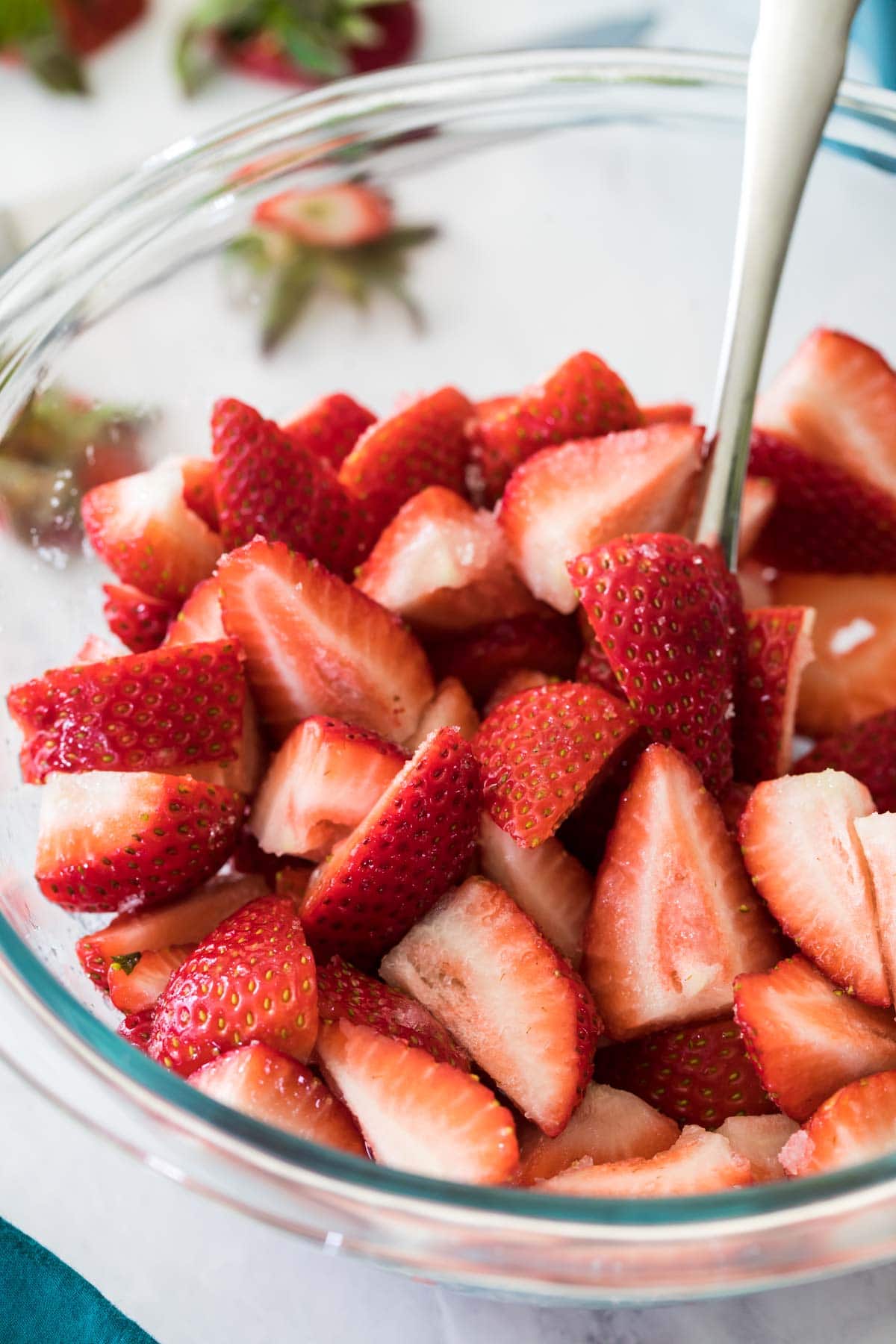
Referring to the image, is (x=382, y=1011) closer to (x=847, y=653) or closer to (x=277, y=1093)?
(x=277, y=1093)

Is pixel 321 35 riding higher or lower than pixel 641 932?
higher

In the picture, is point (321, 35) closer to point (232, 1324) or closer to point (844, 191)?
point (844, 191)

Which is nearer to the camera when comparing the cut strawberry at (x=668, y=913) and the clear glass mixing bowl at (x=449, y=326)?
the clear glass mixing bowl at (x=449, y=326)

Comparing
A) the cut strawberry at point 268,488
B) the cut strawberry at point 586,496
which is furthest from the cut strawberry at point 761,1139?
the cut strawberry at point 268,488

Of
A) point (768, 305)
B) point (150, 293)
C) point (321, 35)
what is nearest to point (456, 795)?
point (768, 305)

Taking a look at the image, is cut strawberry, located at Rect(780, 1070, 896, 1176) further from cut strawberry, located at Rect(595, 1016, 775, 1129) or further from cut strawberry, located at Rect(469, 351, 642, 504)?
cut strawberry, located at Rect(469, 351, 642, 504)

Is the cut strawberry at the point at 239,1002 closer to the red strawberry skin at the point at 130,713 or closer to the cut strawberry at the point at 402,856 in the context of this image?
the cut strawberry at the point at 402,856

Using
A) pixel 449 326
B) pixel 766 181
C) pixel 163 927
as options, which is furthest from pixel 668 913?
pixel 449 326
